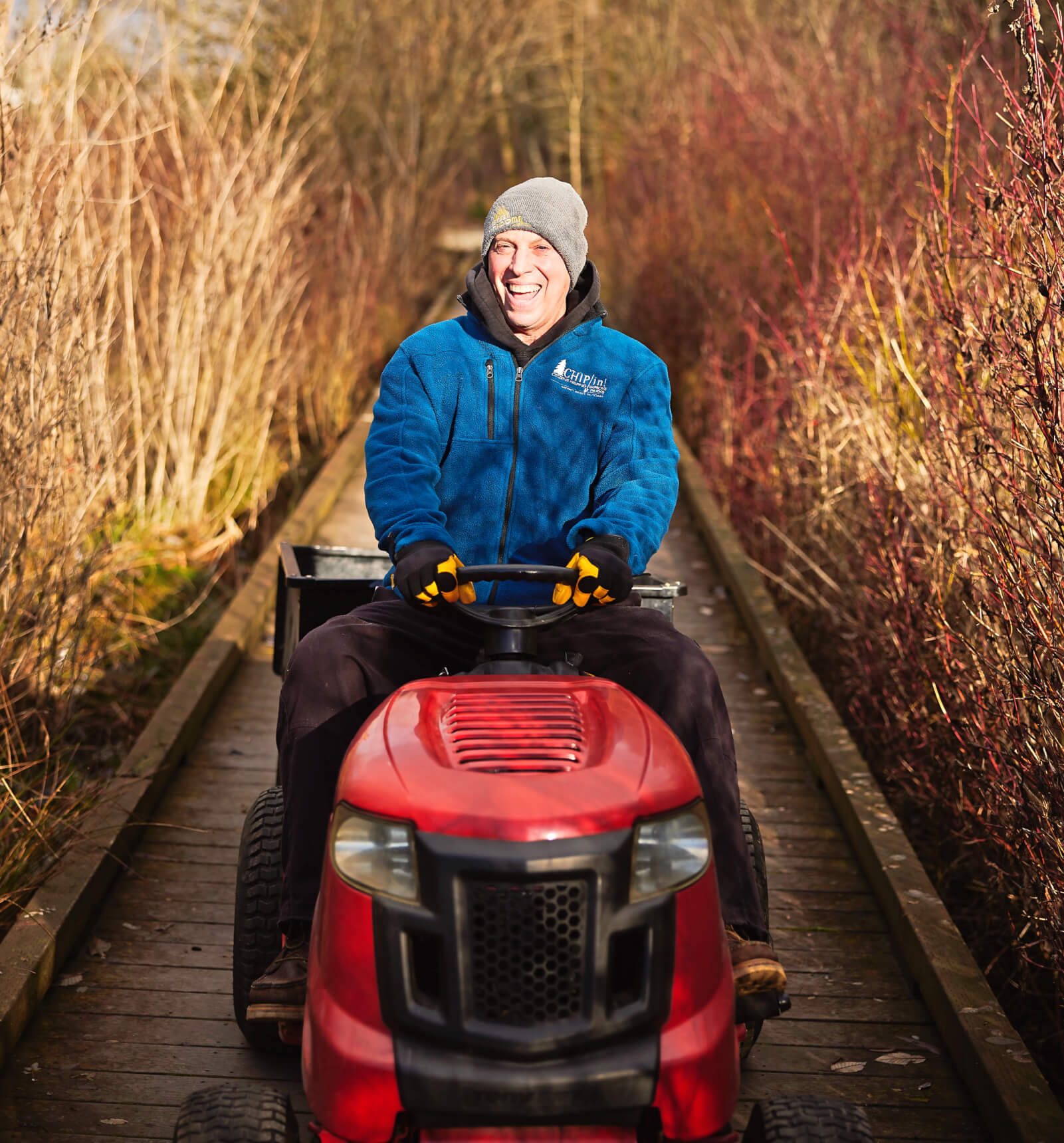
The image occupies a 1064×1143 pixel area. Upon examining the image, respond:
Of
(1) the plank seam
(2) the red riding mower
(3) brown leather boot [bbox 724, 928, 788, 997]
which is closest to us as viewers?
(2) the red riding mower

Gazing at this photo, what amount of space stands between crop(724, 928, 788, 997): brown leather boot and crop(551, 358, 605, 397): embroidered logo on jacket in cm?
122

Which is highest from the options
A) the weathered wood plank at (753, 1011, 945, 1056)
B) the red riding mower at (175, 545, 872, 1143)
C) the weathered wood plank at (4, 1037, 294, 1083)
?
the red riding mower at (175, 545, 872, 1143)

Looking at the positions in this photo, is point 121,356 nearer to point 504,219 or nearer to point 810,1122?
point 504,219

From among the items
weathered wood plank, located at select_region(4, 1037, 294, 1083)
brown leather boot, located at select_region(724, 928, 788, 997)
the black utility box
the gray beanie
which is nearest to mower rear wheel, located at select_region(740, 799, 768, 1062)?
brown leather boot, located at select_region(724, 928, 788, 997)

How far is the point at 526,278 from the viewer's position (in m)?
2.98

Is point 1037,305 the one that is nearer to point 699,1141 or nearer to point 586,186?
point 699,1141

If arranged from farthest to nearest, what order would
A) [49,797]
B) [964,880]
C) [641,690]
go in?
[964,880] < [49,797] < [641,690]

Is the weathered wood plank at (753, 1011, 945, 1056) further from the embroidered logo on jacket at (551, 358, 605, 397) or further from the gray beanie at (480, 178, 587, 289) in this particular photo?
the gray beanie at (480, 178, 587, 289)

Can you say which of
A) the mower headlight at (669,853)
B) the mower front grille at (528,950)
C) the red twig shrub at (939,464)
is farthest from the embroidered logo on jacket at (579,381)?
the mower front grille at (528,950)

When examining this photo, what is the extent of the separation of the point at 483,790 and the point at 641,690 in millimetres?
656

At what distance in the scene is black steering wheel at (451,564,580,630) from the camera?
239cm

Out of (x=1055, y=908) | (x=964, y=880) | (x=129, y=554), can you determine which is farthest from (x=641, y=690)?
(x=129, y=554)

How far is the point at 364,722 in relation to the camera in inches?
88.6

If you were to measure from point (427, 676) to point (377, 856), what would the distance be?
0.75m
